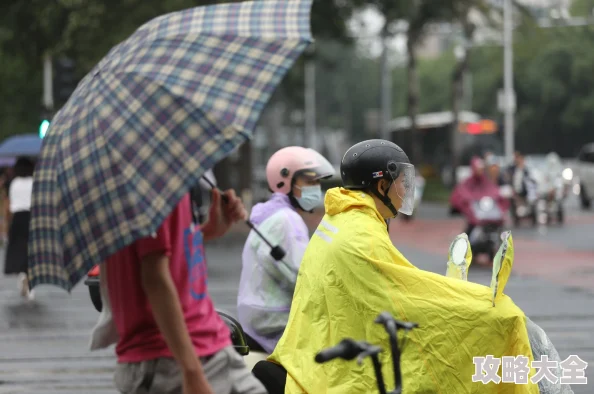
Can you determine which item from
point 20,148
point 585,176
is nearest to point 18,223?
point 20,148

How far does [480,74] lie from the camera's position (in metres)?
81.0

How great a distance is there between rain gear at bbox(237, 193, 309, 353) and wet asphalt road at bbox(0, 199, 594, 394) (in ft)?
8.96

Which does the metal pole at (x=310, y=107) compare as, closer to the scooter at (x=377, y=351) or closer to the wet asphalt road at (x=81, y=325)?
the wet asphalt road at (x=81, y=325)

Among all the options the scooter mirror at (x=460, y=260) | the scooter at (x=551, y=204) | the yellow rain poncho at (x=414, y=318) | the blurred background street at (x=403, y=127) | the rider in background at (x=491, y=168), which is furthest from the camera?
the scooter at (x=551, y=204)

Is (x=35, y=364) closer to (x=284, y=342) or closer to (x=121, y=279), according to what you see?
(x=284, y=342)

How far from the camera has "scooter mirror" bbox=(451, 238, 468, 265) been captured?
16.5 ft

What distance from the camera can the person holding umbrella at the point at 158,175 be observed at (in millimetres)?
3412

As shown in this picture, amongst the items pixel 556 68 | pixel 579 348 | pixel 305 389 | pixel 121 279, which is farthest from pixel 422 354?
pixel 556 68

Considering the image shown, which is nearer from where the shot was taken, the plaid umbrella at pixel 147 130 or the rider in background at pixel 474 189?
the plaid umbrella at pixel 147 130

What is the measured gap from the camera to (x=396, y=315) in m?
4.47

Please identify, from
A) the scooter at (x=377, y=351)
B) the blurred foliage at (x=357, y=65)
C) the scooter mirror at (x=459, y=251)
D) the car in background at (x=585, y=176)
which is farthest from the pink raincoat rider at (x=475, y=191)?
the car in background at (x=585, y=176)

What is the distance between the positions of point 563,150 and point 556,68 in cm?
646

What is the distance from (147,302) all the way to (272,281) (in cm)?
253

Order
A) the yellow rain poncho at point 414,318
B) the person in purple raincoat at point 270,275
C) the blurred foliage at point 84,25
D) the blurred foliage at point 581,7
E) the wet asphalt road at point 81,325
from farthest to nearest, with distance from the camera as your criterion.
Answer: the blurred foliage at point 581,7 < the blurred foliage at point 84,25 < the wet asphalt road at point 81,325 < the person in purple raincoat at point 270,275 < the yellow rain poncho at point 414,318
